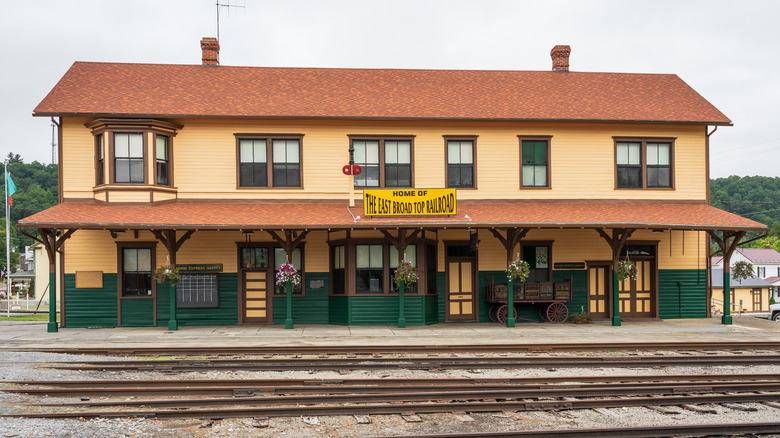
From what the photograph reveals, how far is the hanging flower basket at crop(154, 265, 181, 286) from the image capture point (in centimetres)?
1852

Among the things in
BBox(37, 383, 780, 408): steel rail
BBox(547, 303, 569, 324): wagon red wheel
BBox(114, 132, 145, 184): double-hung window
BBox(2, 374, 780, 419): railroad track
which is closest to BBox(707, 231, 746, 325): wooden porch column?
BBox(547, 303, 569, 324): wagon red wheel

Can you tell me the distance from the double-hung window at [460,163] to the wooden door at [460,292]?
271 cm

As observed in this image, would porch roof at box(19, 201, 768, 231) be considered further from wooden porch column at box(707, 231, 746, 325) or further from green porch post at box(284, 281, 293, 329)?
green porch post at box(284, 281, 293, 329)

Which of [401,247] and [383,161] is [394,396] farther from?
[383,161]

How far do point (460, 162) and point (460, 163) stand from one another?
0.13ft

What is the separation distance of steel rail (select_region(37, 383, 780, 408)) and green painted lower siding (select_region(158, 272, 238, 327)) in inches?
408

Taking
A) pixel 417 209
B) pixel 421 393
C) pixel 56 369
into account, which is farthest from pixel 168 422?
pixel 417 209

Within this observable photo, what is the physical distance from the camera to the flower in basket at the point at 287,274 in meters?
18.8

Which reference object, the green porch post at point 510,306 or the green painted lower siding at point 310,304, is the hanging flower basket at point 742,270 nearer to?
the green porch post at point 510,306

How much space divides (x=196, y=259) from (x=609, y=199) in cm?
1421

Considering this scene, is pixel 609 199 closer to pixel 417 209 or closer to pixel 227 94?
pixel 417 209

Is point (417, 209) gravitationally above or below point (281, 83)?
below

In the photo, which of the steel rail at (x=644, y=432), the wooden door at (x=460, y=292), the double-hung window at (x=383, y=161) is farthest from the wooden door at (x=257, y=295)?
the steel rail at (x=644, y=432)

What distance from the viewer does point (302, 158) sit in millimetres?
20594
